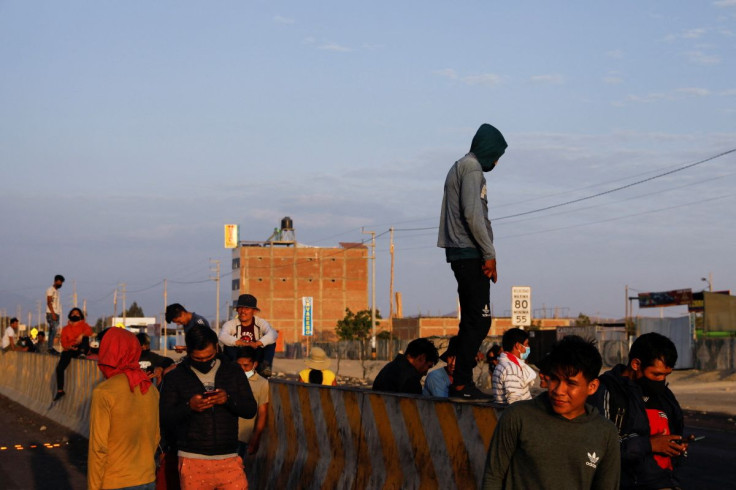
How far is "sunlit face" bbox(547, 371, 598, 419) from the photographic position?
4.62m

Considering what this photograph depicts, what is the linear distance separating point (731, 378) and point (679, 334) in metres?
7.04

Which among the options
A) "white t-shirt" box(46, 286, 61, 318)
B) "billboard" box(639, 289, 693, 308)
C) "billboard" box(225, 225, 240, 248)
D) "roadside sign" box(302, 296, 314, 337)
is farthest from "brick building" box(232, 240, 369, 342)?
"white t-shirt" box(46, 286, 61, 318)

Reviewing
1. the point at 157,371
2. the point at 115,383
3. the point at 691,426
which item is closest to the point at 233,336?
the point at 157,371

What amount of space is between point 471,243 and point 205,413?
2.31 m

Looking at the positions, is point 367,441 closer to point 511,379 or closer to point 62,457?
point 511,379

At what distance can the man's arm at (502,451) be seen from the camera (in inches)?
184

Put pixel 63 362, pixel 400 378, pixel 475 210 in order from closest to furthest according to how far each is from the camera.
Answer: pixel 475 210, pixel 400 378, pixel 63 362

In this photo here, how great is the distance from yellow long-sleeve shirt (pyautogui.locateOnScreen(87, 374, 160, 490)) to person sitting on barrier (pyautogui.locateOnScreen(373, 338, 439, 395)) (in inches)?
129

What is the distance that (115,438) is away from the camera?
22.1ft

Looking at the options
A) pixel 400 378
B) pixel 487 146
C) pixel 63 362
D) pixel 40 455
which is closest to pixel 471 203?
pixel 487 146

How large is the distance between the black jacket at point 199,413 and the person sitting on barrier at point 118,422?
0.28 m

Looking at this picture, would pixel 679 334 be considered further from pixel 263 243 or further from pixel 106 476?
pixel 263 243

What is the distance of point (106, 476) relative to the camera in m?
6.73

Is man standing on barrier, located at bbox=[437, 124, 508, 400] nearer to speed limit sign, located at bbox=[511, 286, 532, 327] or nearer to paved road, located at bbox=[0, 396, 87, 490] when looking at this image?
paved road, located at bbox=[0, 396, 87, 490]
